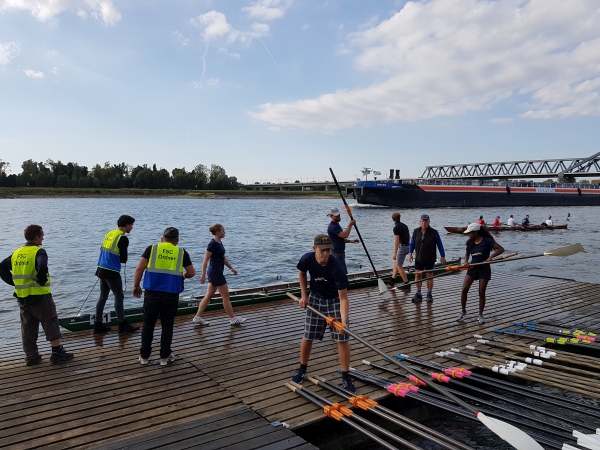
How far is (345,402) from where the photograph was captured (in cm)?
498

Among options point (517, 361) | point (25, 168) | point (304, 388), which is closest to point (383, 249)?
point (517, 361)

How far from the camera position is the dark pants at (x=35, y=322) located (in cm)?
591

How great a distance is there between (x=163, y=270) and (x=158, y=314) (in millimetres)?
601

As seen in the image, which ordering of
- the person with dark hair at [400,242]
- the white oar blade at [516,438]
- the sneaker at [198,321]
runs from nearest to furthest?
the white oar blade at [516,438]
the sneaker at [198,321]
the person with dark hair at [400,242]

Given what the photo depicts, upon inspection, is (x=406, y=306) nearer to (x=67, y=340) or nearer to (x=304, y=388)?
(x=304, y=388)

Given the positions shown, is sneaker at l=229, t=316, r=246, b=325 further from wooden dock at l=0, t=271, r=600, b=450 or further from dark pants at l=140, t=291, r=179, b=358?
dark pants at l=140, t=291, r=179, b=358

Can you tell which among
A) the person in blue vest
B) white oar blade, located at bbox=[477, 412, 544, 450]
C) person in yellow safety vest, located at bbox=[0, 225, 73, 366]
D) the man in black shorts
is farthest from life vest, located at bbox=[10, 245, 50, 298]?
the man in black shorts

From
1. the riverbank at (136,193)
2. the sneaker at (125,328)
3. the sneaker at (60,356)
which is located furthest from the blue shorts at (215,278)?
the riverbank at (136,193)

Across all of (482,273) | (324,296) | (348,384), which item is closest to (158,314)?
(324,296)

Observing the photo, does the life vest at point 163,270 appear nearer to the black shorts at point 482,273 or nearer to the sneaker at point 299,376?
the sneaker at point 299,376

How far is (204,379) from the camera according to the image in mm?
5582

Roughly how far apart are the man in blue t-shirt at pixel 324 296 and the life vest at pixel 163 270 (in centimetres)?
171

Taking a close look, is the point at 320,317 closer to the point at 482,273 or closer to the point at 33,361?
the point at 33,361

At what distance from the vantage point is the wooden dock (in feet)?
14.0
